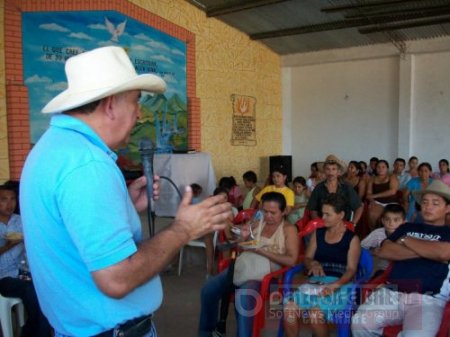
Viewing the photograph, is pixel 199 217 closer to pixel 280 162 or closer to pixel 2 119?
pixel 2 119

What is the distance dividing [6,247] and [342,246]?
2390 millimetres

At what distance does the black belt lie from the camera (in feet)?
3.84

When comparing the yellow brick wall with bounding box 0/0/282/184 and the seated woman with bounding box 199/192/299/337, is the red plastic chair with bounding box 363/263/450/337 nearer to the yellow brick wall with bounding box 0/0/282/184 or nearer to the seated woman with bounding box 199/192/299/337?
the seated woman with bounding box 199/192/299/337

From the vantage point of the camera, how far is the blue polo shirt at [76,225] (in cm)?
102

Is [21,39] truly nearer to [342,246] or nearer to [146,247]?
[342,246]

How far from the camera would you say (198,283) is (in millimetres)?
4496

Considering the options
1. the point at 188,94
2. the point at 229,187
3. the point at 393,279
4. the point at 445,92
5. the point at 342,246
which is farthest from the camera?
the point at 445,92

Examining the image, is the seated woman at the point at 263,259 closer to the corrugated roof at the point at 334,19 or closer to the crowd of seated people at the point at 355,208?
the crowd of seated people at the point at 355,208

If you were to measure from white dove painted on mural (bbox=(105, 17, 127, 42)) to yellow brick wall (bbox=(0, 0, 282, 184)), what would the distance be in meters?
0.49

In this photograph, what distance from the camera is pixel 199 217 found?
1159 mm

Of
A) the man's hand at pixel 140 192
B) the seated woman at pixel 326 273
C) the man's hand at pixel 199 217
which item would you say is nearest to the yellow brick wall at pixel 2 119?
the seated woman at pixel 326 273

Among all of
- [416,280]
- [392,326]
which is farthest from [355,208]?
[392,326]

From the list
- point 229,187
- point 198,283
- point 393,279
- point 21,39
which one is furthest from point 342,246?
point 21,39

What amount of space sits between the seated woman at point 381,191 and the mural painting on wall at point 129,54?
316cm
